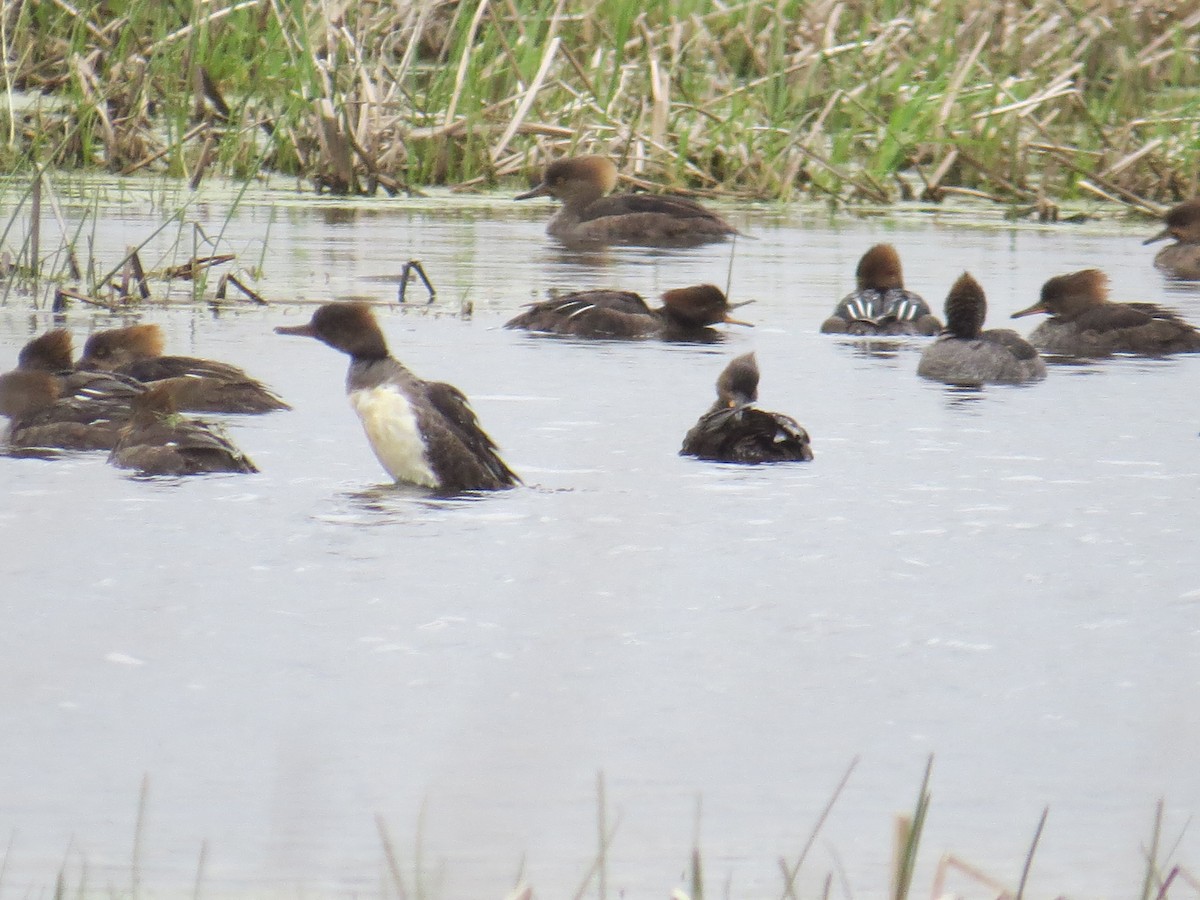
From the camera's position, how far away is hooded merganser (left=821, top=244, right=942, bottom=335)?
28.9 ft

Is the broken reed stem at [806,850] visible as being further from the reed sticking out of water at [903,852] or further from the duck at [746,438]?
the duck at [746,438]

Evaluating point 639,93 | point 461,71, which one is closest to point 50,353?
point 461,71

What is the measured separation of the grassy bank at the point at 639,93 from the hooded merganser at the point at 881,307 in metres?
3.89

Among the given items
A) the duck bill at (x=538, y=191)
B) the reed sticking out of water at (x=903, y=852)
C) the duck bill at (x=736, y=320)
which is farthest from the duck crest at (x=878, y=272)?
the reed sticking out of water at (x=903, y=852)

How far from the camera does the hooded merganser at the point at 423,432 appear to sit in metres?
5.49

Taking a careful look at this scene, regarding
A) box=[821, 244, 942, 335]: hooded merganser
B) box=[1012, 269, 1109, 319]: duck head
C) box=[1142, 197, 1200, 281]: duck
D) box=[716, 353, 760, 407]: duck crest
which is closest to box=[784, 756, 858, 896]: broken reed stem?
box=[716, 353, 760, 407]: duck crest

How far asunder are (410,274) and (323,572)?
4.86 meters

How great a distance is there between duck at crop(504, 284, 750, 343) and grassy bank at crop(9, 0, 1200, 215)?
161 inches

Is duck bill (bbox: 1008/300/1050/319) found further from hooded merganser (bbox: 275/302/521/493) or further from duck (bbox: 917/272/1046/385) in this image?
hooded merganser (bbox: 275/302/521/493)

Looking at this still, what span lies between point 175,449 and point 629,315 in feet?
11.0

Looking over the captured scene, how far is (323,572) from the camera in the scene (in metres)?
4.51

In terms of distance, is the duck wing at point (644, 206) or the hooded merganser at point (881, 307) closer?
the hooded merganser at point (881, 307)

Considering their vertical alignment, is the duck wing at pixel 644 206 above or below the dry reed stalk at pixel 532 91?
below

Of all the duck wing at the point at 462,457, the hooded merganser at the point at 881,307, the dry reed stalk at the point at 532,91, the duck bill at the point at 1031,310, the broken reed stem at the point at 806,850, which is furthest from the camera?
the dry reed stalk at the point at 532,91
